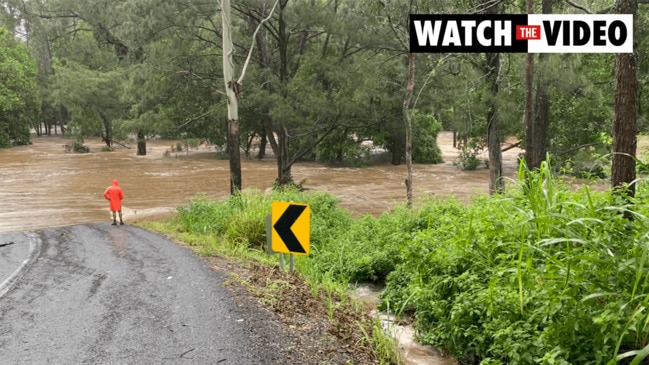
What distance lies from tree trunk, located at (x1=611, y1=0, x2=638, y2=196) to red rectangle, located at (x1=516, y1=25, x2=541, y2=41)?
313cm

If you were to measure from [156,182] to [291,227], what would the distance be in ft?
79.0

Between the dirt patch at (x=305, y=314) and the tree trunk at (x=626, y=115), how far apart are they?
320cm

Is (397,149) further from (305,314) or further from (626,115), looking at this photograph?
(305,314)

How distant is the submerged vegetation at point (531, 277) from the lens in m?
3.99

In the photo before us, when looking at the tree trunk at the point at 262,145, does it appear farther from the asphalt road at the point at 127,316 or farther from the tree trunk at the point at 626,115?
the tree trunk at the point at 626,115

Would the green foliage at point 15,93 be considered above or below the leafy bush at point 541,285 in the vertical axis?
above

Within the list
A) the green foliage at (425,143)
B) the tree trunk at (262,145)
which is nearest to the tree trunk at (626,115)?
the green foliage at (425,143)

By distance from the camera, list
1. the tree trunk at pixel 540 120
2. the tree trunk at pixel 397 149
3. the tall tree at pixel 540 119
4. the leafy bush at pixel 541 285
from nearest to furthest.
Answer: the leafy bush at pixel 541 285, the tall tree at pixel 540 119, the tree trunk at pixel 540 120, the tree trunk at pixel 397 149

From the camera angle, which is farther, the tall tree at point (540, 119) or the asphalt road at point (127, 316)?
the tall tree at point (540, 119)

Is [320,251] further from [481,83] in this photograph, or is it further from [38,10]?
[38,10]

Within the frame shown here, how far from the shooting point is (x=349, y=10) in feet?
65.9

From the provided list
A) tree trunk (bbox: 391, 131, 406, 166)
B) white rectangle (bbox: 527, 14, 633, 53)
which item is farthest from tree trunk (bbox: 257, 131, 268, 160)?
white rectangle (bbox: 527, 14, 633, 53)

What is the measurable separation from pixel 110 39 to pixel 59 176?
1896 centimetres

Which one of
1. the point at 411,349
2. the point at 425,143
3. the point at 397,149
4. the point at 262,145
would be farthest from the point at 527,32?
the point at 262,145
